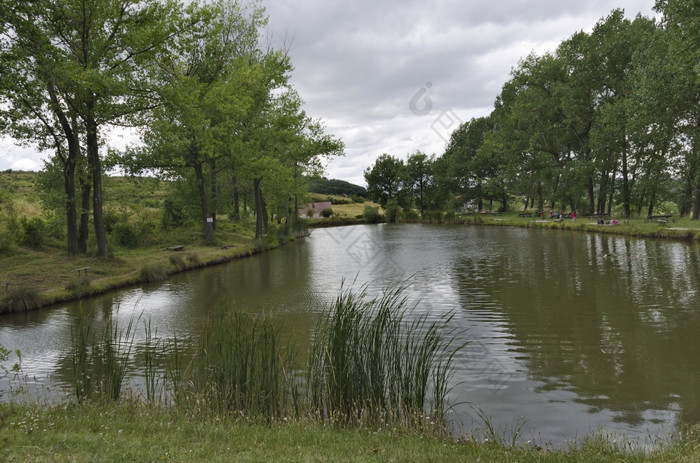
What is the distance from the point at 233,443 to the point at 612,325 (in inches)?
359

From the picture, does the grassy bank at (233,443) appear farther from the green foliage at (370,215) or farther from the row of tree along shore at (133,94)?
the green foliage at (370,215)

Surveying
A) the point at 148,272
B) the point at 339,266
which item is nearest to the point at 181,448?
the point at 148,272

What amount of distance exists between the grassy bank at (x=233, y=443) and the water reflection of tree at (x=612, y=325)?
165cm

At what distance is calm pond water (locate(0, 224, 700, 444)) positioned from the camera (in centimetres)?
599

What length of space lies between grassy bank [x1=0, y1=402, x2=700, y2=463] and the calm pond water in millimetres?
1025

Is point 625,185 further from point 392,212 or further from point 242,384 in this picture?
point 242,384

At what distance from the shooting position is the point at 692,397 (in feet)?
20.0

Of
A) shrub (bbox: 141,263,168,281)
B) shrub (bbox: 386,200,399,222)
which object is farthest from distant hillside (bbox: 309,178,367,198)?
shrub (bbox: 141,263,168,281)

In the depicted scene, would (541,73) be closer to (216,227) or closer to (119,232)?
(216,227)

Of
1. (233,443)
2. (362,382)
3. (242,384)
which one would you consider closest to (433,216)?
(362,382)

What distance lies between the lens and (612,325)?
32.5 ft

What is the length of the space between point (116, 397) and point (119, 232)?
2165cm

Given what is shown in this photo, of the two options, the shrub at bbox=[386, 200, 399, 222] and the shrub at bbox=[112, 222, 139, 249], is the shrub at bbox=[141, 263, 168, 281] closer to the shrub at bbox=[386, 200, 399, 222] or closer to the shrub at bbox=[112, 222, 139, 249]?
the shrub at bbox=[112, 222, 139, 249]

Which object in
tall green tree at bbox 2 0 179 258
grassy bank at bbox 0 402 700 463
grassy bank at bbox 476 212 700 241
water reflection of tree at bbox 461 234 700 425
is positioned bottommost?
water reflection of tree at bbox 461 234 700 425
